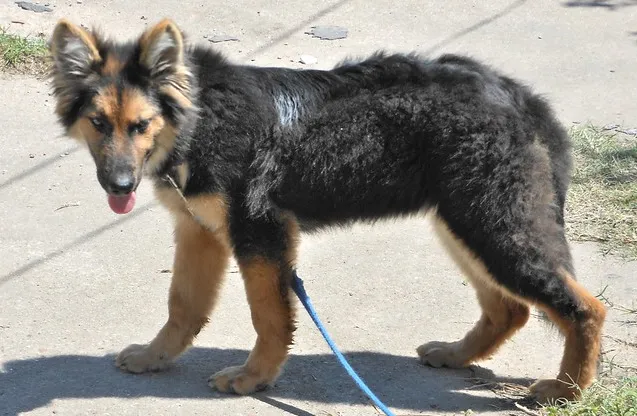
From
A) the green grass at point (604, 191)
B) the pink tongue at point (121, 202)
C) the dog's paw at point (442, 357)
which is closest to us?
the pink tongue at point (121, 202)

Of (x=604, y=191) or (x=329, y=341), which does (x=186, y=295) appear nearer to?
(x=329, y=341)

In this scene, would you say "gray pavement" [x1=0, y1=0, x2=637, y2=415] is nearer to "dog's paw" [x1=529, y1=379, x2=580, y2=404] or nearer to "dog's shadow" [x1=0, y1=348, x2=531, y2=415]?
"dog's shadow" [x1=0, y1=348, x2=531, y2=415]

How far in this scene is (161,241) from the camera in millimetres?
6328

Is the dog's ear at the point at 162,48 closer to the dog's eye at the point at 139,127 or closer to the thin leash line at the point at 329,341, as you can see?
the dog's eye at the point at 139,127

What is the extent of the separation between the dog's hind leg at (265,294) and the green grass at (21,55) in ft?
14.3

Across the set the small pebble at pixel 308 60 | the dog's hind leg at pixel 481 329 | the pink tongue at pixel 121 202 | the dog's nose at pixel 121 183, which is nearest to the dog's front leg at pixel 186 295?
the pink tongue at pixel 121 202

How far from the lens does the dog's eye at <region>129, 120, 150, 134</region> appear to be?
4.55 meters

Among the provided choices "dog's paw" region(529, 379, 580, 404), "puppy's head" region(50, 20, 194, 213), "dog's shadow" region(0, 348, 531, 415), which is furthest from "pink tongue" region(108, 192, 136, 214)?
"dog's paw" region(529, 379, 580, 404)

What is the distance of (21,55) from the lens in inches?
331

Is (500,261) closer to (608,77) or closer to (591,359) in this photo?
(591,359)

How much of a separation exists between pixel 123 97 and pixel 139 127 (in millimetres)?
157

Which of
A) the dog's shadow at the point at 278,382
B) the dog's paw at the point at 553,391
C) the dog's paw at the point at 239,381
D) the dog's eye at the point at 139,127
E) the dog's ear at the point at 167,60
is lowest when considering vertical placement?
the dog's shadow at the point at 278,382


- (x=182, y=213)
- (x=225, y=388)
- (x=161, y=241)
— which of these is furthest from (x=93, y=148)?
(x=161, y=241)

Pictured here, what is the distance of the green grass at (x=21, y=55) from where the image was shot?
8.34 m
